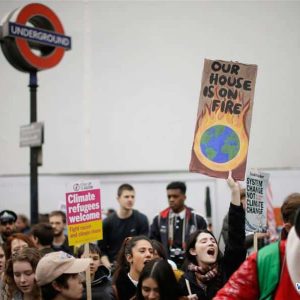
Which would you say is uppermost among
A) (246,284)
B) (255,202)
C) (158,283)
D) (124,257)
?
(255,202)

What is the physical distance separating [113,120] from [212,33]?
2642 mm

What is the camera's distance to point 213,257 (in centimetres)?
394

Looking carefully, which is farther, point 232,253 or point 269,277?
point 232,253

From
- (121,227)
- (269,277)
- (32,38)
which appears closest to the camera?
(269,277)

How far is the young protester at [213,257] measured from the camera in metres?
3.50

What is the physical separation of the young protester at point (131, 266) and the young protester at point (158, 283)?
80cm

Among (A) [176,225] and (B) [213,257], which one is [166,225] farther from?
(B) [213,257]

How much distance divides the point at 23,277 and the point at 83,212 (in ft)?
2.81

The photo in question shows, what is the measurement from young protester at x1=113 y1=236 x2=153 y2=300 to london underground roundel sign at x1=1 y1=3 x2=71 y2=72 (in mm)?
3845

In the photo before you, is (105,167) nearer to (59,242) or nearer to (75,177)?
(75,177)

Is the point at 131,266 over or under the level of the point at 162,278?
under

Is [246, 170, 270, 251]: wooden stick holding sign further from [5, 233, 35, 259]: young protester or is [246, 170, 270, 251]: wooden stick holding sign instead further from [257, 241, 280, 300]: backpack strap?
[5, 233, 35, 259]: young protester

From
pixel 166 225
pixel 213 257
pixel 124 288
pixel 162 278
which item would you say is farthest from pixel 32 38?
pixel 162 278

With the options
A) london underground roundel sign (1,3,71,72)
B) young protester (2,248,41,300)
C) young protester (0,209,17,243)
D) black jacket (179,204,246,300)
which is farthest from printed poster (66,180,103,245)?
london underground roundel sign (1,3,71,72)
